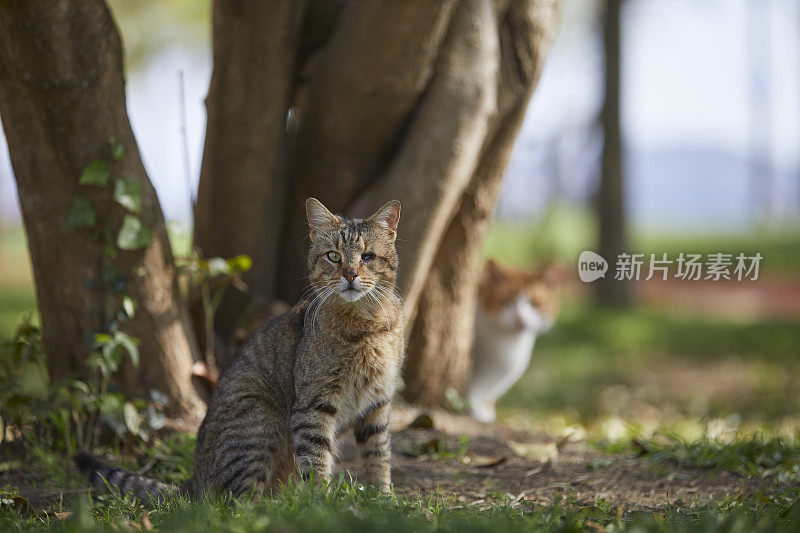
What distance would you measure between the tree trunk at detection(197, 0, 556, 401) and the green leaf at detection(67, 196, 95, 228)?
89cm

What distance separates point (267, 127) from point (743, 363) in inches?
249

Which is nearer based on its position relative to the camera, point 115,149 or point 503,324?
point 115,149

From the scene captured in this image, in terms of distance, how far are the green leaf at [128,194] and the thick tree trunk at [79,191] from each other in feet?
0.30

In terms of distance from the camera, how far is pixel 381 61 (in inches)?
173

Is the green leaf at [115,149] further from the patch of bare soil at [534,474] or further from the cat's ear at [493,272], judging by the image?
the cat's ear at [493,272]

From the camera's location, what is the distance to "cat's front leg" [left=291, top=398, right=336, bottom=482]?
3104mm

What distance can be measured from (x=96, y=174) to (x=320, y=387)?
1.74 m

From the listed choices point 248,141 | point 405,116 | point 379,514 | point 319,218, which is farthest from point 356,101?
point 379,514

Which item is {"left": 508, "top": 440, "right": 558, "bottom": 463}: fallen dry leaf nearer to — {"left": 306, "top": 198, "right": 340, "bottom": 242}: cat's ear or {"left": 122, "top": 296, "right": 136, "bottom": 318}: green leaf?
{"left": 306, "top": 198, "right": 340, "bottom": 242}: cat's ear

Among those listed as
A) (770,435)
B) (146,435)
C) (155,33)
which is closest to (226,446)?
(146,435)

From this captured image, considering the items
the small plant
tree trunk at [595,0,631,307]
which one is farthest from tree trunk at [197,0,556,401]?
tree trunk at [595,0,631,307]

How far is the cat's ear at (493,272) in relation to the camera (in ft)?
19.1

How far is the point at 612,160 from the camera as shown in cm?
1028

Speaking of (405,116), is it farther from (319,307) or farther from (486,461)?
(486,461)
